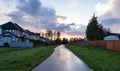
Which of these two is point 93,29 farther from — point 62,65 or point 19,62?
point 62,65

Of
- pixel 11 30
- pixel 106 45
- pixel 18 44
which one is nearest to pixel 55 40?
pixel 11 30

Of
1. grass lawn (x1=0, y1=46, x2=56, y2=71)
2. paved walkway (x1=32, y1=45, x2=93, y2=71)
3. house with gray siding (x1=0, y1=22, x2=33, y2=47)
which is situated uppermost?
house with gray siding (x1=0, y1=22, x2=33, y2=47)

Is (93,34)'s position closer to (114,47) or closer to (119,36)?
(119,36)

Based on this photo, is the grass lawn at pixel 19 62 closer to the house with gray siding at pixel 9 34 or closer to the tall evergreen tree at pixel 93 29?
the house with gray siding at pixel 9 34

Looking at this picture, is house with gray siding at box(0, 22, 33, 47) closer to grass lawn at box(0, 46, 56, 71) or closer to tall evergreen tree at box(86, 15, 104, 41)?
tall evergreen tree at box(86, 15, 104, 41)

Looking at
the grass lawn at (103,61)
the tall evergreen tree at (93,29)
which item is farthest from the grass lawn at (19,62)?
the tall evergreen tree at (93,29)

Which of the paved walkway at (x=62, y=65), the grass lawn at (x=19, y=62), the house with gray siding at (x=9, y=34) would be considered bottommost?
the paved walkway at (x=62, y=65)

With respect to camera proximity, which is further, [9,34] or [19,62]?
[9,34]

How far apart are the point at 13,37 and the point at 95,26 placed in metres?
33.3

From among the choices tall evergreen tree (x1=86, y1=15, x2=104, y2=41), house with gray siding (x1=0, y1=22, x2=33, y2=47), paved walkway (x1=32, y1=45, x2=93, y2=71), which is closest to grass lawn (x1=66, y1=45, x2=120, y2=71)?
paved walkway (x1=32, y1=45, x2=93, y2=71)

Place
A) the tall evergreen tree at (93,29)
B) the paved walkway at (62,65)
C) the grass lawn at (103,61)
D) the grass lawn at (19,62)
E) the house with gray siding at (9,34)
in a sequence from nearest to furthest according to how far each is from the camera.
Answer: the paved walkway at (62,65) → the grass lawn at (19,62) → the grass lawn at (103,61) → the house with gray siding at (9,34) → the tall evergreen tree at (93,29)

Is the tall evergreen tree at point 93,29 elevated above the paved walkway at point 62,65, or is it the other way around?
the tall evergreen tree at point 93,29

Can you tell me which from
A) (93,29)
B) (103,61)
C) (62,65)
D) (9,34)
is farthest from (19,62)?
(93,29)

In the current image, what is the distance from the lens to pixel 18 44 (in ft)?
250
